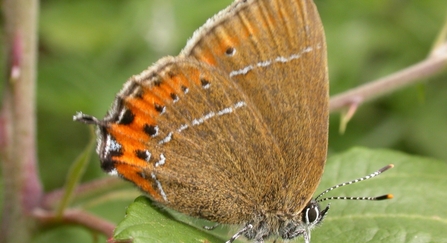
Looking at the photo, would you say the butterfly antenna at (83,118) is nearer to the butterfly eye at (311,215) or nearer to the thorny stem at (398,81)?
the butterfly eye at (311,215)

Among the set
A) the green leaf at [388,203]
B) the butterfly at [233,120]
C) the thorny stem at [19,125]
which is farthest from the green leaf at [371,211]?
the thorny stem at [19,125]

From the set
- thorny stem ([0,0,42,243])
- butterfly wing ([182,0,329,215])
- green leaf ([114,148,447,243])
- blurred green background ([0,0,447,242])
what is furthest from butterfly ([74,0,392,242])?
blurred green background ([0,0,447,242])

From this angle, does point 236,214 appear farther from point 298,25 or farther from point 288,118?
point 298,25

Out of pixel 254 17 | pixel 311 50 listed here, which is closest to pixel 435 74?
pixel 311 50

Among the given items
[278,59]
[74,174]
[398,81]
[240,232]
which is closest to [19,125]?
Answer: [74,174]

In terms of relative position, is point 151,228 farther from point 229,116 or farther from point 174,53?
point 174,53

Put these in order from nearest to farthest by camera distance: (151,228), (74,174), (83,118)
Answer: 1. (151,228)
2. (83,118)
3. (74,174)

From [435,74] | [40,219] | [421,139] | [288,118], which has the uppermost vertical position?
[421,139]


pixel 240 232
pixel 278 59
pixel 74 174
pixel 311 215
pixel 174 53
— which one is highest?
pixel 174 53
